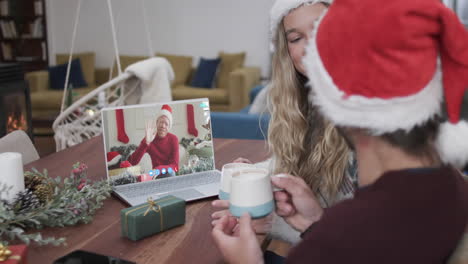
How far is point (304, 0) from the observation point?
145 centimetres

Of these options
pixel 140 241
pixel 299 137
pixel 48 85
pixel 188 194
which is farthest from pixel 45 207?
pixel 48 85

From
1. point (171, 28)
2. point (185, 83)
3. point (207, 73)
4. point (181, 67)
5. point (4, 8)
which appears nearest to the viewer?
point (207, 73)

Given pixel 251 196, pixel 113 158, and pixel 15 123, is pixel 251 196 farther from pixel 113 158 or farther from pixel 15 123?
pixel 15 123

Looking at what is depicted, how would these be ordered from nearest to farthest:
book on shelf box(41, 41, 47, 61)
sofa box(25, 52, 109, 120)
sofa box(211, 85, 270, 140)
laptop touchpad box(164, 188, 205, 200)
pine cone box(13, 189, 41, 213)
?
pine cone box(13, 189, 41, 213) → laptop touchpad box(164, 188, 205, 200) → sofa box(211, 85, 270, 140) → sofa box(25, 52, 109, 120) → book on shelf box(41, 41, 47, 61)

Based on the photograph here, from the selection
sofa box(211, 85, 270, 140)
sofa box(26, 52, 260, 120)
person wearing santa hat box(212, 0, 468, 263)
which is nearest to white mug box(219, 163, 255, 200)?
person wearing santa hat box(212, 0, 468, 263)

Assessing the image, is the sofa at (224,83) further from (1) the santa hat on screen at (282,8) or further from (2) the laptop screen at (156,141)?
(2) the laptop screen at (156,141)

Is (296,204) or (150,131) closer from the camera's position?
(296,204)

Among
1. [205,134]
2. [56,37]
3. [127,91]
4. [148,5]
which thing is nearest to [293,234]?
Answer: [205,134]

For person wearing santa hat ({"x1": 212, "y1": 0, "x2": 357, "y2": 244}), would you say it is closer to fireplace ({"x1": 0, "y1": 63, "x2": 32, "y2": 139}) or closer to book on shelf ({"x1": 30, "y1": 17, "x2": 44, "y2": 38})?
fireplace ({"x1": 0, "y1": 63, "x2": 32, "y2": 139})

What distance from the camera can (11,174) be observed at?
3.61 feet

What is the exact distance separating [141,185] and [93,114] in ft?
5.72

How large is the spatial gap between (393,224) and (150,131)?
87cm

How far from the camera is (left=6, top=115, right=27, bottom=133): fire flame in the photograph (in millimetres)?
3334

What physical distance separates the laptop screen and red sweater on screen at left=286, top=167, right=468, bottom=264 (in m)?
0.76
